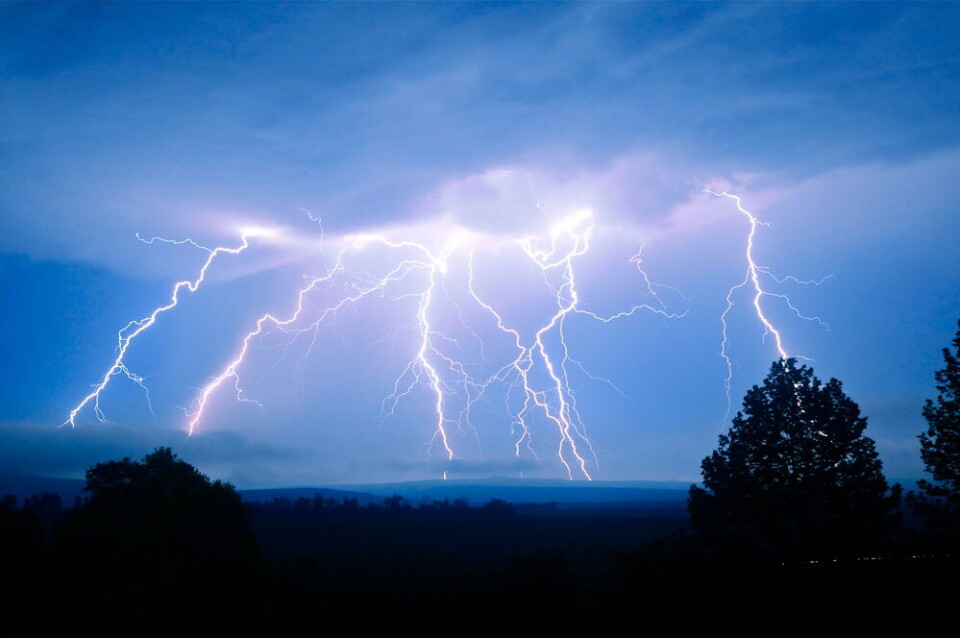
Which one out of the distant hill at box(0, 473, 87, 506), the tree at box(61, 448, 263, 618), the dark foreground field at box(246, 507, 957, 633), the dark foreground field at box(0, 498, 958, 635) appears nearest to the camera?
the dark foreground field at box(246, 507, 957, 633)

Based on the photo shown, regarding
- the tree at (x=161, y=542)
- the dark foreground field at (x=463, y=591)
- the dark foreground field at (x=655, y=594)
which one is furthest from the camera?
the tree at (x=161, y=542)

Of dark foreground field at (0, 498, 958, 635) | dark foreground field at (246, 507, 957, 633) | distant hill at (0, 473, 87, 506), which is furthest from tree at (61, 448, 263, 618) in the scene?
distant hill at (0, 473, 87, 506)

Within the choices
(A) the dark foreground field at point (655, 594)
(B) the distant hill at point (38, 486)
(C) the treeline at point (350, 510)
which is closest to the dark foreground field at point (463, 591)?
(A) the dark foreground field at point (655, 594)

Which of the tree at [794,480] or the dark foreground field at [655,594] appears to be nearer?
the dark foreground field at [655,594]

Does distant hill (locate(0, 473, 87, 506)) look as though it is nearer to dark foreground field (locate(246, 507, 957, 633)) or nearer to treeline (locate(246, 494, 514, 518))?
treeline (locate(246, 494, 514, 518))

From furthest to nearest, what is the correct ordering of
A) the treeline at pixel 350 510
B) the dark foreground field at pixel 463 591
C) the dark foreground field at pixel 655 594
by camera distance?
1. the treeline at pixel 350 510
2. the dark foreground field at pixel 463 591
3. the dark foreground field at pixel 655 594

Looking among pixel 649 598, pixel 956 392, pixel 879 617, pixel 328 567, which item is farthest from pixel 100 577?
pixel 328 567

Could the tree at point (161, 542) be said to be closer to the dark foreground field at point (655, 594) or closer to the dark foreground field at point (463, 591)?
the dark foreground field at point (463, 591)

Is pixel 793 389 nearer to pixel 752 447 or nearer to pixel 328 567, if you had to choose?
pixel 752 447

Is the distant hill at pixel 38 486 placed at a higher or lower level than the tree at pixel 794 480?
lower
